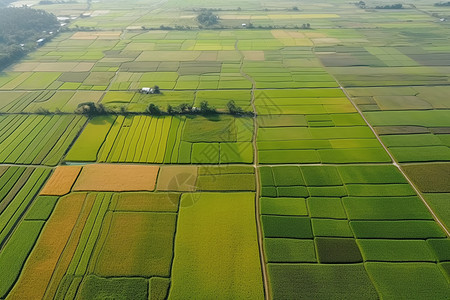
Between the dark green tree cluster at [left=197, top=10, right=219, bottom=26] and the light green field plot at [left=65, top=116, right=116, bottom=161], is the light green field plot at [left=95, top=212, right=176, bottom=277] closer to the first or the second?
the light green field plot at [left=65, top=116, right=116, bottom=161]

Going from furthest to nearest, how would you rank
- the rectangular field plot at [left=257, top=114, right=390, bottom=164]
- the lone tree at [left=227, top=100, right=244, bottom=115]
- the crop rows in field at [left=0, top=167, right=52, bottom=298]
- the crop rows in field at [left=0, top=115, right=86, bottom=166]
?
the lone tree at [left=227, top=100, right=244, bottom=115]
the crop rows in field at [left=0, top=115, right=86, bottom=166]
the rectangular field plot at [left=257, top=114, right=390, bottom=164]
the crop rows in field at [left=0, top=167, right=52, bottom=298]

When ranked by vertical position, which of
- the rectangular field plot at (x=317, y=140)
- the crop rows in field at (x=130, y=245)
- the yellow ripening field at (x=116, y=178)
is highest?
the rectangular field plot at (x=317, y=140)

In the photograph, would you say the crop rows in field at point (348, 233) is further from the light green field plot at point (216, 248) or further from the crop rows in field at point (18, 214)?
the crop rows in field at point (18, 214)

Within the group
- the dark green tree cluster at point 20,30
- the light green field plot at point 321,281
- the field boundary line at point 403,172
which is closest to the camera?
the light green field plot at point 321,281

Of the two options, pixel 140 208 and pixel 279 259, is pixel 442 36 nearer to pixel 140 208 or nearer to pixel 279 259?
pixel 279 259

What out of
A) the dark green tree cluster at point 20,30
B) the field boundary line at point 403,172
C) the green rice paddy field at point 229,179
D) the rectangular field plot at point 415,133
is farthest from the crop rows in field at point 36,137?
the rectangular field plot at point 415,133

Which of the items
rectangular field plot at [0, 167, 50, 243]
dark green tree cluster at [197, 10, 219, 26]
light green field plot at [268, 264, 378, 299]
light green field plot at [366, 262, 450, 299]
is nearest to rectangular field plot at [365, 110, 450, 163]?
light green field plot at [366, 262, 450, 299]

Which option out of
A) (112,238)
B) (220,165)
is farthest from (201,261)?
(220,165)
